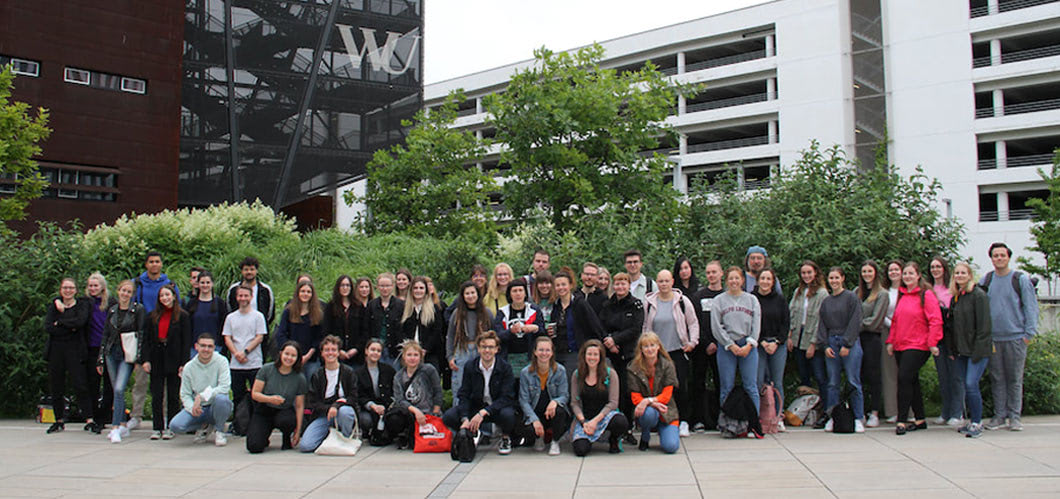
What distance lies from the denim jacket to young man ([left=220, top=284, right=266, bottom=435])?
10.1 ft

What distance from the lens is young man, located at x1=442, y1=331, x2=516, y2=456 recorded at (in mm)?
7918

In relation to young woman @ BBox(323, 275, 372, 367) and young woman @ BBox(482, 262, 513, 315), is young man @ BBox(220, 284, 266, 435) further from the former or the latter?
young woman @ BBox(482, 262, 513, 315)

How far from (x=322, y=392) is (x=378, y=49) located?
69.3 ft

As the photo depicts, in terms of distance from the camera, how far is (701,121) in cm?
5200

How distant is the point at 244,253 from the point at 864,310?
401 inches

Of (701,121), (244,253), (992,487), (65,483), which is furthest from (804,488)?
(701,121)

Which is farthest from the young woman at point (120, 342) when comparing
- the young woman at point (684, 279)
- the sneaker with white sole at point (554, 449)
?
the young woman at point (684, 279)

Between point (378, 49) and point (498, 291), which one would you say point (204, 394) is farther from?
point (378, 49)

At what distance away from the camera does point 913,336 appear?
862 centimetres

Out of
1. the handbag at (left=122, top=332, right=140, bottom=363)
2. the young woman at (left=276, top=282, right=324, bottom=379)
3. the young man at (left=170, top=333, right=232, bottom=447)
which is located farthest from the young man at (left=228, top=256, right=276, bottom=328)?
the handbag at (left=122, top=332, right=140, bottom=363)

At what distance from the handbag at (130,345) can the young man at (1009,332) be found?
30.7ft

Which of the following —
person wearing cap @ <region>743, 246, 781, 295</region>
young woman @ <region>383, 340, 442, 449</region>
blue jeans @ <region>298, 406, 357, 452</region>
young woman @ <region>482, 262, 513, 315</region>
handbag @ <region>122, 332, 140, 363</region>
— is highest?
person wearing cap @ <region>743, 246, 781, 295</region>

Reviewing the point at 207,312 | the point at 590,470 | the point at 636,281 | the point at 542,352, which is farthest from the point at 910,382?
the point at 207,312

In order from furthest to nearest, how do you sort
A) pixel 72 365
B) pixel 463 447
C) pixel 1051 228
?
pixel 1051 228, pixel 72 365, pixel 463 447
